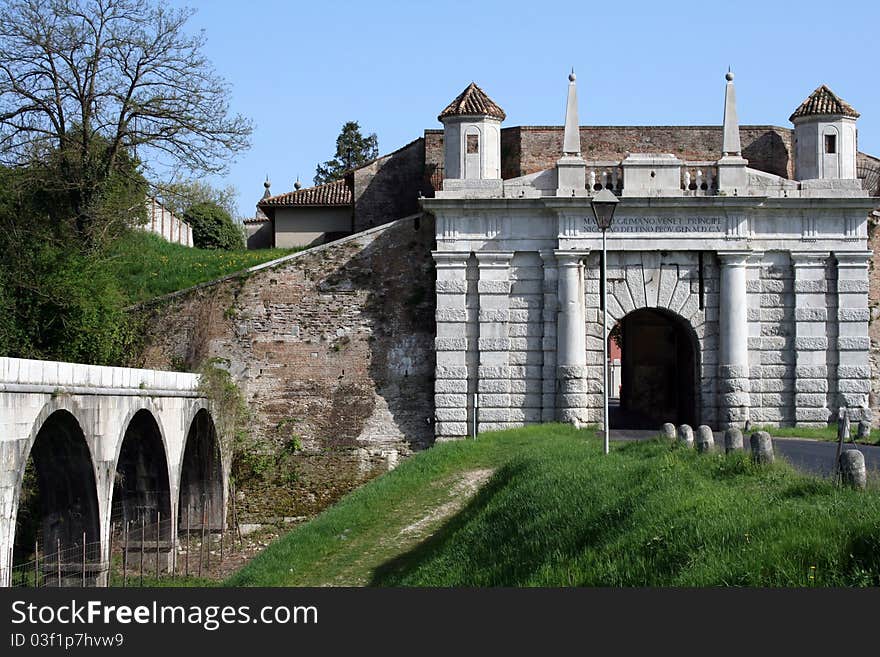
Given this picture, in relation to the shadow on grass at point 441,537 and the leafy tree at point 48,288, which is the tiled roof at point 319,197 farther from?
the shadow on grass at point 441,537

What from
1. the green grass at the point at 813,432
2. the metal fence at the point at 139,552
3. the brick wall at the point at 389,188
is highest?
the brick wall at the point at 389,188

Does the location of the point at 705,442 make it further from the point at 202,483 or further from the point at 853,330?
the point at 202,483

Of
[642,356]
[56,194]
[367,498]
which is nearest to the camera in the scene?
[367,498]

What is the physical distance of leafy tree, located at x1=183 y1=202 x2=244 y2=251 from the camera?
49469mm

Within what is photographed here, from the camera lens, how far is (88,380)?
19406mm

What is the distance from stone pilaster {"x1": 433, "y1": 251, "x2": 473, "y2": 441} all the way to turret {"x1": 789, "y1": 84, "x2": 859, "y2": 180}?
8057 millimetres

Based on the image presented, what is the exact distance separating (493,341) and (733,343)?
17.0 feet

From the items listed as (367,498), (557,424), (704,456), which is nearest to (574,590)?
(704,456)

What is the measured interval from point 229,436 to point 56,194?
7028 millimetres

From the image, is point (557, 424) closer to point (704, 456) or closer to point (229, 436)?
point (229, 436)

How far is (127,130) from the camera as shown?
29.2m

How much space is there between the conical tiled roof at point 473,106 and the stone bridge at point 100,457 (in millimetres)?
8204

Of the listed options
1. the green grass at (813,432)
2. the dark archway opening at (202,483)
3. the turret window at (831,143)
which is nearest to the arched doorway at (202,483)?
the dark archway opening at (202,483)

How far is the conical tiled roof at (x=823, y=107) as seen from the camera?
27750 mm
